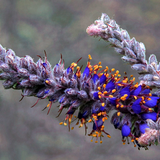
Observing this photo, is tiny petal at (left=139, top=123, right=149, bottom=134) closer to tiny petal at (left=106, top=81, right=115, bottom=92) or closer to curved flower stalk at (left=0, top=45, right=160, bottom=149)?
curved flower stalk at (left=0, top=45, right=160, bottom=149)

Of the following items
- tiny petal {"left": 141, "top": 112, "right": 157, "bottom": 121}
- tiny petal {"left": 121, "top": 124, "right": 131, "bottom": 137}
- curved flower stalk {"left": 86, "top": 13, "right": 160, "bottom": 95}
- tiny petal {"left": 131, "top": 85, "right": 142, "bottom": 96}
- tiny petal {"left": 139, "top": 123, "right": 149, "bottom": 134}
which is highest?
curved flower stalk {"left": 86, "top": 13, "right": 160, "bottom": 95}

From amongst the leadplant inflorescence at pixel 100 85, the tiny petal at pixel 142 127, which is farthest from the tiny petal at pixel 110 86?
the tiny petal at pixel 142 127

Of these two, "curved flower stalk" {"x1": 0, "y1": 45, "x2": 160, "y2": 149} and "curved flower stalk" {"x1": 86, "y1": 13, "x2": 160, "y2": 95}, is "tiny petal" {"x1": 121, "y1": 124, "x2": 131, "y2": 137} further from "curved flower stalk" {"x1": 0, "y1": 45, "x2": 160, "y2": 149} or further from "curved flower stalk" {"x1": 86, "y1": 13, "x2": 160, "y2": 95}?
"curved flower stalk" {"x1": 86, "y1": 13, "x2": 160, "y2": 95}

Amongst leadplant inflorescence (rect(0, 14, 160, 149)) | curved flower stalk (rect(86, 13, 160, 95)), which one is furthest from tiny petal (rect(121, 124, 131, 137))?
curved flower stalk (rect(86, 13, 160, 95))

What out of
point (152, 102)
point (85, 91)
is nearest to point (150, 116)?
point (152, 102)

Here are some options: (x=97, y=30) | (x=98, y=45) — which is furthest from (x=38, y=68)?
(x=98, y=45)

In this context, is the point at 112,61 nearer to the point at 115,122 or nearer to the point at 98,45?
the point at 98,45

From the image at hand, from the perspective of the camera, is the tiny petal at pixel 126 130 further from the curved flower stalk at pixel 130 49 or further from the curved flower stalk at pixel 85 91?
the curved flower stalk at pixel 130 49

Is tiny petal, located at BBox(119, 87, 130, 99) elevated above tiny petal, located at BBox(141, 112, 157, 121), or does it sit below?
above
